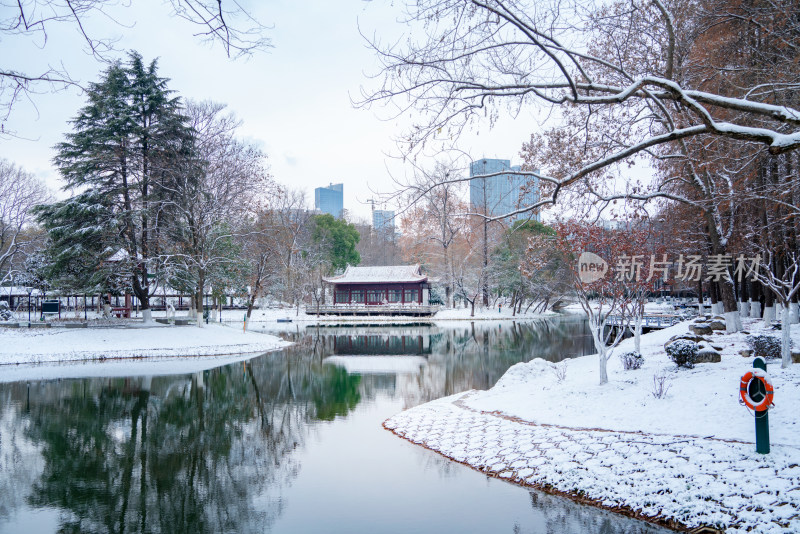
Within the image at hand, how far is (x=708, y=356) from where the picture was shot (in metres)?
10.5

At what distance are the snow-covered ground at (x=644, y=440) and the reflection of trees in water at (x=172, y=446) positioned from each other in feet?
8.97

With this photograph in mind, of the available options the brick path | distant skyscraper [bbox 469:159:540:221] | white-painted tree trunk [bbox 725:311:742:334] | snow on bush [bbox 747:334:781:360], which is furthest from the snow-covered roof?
the brick path

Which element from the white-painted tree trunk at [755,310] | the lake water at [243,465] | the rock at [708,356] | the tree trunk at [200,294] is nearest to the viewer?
the lake water at [243,465]

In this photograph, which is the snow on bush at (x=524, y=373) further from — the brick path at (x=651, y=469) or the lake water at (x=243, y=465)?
the brick path at (x=651, y=469)

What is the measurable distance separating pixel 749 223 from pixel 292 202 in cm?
3412

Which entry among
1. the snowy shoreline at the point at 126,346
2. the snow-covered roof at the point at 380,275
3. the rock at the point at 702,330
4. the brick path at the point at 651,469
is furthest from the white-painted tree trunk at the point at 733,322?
the snow-covered roof at the point at 380,275

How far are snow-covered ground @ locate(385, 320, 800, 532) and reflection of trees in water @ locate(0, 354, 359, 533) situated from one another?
2.73 m

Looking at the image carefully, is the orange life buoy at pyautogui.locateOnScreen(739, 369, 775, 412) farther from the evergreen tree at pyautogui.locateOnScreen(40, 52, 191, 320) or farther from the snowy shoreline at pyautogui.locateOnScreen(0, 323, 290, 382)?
the evergreen tree at pyautogui.locateOnScreen(40, 52, 191, 320)

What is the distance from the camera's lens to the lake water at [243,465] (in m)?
5.78

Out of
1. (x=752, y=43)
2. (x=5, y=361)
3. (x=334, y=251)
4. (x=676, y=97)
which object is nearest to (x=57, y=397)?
(x=5, y=361)

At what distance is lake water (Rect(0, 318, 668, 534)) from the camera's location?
578 centimetres

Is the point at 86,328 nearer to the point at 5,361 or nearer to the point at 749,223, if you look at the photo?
the point at 5,361

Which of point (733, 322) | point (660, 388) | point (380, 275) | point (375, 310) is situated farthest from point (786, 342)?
point (380, 275)

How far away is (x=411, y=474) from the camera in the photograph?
7285 mm
